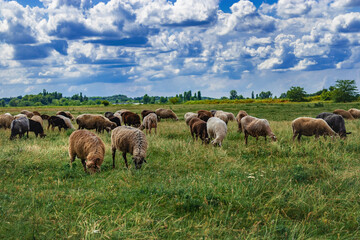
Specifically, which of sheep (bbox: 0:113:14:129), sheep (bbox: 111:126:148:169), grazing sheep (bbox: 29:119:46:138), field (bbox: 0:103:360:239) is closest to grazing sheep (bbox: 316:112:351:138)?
field (bbox: 0:103:360:239)

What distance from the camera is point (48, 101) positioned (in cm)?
15762

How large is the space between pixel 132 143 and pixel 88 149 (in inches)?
57.4

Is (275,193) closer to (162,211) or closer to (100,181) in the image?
(162,211)

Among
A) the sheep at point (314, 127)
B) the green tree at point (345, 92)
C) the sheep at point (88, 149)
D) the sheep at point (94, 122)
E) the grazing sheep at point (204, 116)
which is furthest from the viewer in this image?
the green tree at point (345, 92)

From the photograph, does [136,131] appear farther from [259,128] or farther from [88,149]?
[259,128]

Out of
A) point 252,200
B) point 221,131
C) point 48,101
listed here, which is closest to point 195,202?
point 252,200

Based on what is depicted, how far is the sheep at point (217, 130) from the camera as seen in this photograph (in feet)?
42.2

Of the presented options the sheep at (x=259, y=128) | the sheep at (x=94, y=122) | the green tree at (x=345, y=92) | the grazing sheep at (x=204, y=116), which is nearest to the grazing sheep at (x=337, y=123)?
the sheep at (x=259, y=128)

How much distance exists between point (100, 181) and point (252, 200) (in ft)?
13.9

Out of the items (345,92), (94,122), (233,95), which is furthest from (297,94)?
(94,122)

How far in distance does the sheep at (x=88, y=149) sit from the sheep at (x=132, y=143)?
2.16ft

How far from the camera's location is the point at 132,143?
9.39 m

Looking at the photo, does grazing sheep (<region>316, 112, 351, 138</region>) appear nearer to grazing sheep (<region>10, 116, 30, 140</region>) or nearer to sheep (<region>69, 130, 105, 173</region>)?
sheep (<region>69, 130, 105, 173</region>)

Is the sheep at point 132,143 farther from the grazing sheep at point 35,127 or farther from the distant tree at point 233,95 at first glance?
the distant tree at point 233,95
